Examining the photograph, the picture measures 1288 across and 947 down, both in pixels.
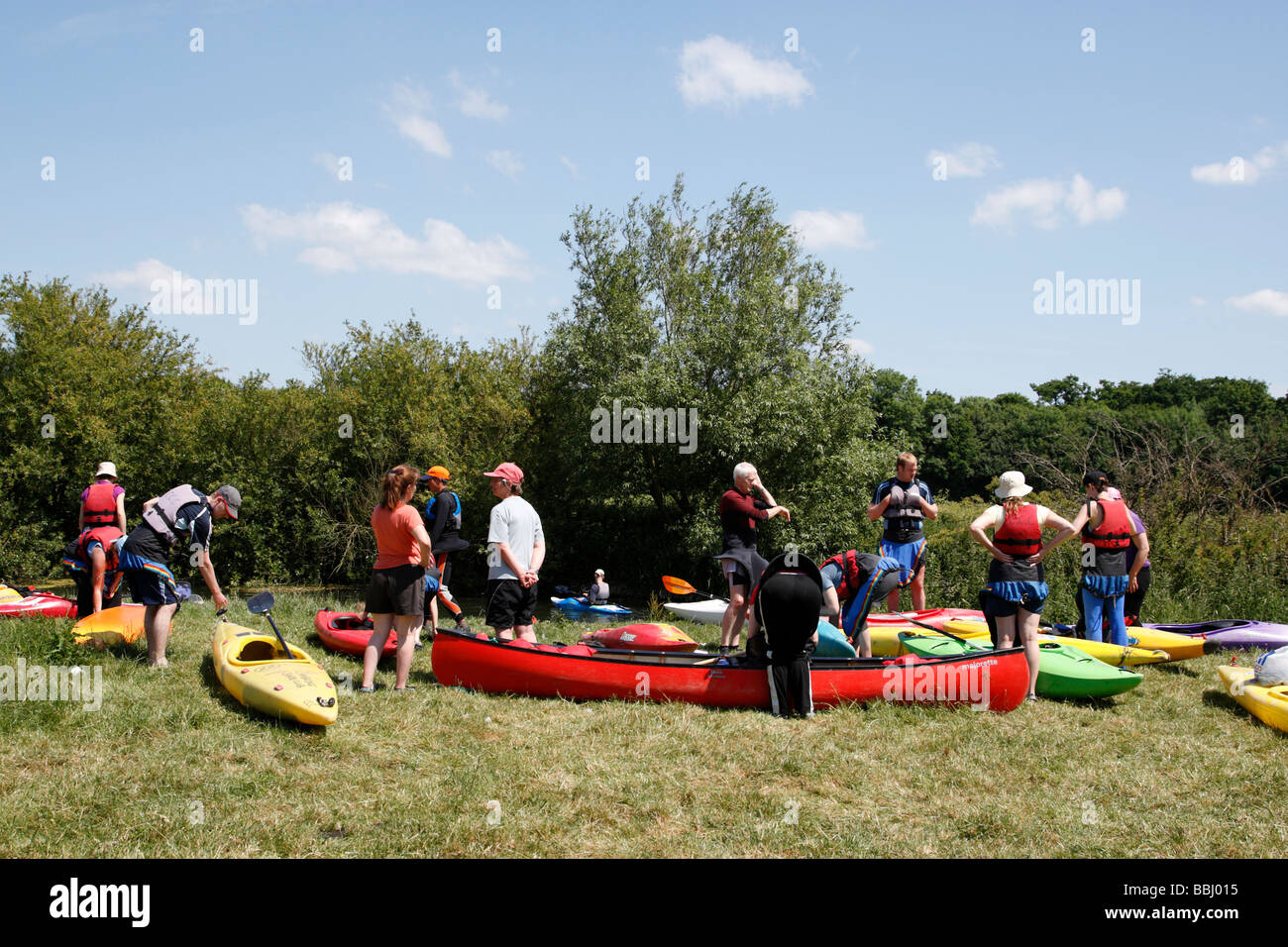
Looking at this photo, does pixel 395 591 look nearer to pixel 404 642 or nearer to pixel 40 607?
pixel 404 642

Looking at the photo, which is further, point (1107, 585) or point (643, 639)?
point (643, 639)

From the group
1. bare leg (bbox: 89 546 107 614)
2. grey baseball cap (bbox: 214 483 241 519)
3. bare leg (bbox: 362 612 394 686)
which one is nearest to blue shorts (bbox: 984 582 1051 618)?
bare leg (bbox: 362 612 394 686)

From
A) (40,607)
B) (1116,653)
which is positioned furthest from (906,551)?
(40,607)

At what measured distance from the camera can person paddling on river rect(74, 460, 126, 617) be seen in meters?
7.61

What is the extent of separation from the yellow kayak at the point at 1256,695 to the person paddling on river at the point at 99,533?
909 centimetres

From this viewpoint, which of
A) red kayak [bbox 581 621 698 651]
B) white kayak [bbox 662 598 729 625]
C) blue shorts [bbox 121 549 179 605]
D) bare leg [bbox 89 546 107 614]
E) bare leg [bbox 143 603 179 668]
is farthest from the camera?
white kayak [bbox 662 598 729 625]

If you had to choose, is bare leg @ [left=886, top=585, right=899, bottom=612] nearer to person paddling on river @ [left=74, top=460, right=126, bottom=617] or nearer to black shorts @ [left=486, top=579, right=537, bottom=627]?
black shorts @ [left=486, top=579, right=537, bottom=627]

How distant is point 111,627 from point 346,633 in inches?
69.7

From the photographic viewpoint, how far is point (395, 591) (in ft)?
18.8

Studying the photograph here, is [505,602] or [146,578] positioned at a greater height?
[146,578]

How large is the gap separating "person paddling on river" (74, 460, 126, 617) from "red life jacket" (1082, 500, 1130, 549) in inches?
333

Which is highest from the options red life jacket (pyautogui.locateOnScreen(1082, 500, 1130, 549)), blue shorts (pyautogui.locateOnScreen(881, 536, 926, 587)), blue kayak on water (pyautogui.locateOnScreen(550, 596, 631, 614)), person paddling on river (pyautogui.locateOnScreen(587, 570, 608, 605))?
red life jacket (pyautogui.locateOnScreen(1082, 500, 1130, 549))

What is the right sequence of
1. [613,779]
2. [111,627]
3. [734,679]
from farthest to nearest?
[111,627] < [734,679] < [613,779]

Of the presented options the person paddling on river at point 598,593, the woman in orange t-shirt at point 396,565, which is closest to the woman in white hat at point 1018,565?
the woman in orange t-shirt at point 396,565
